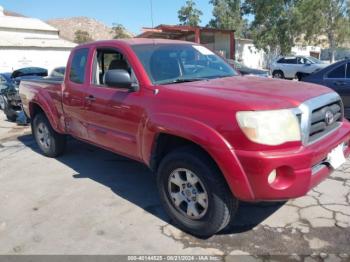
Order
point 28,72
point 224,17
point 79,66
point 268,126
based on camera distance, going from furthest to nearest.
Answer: point 224,17 < point 28,72 < point 79,66 < point 268,126

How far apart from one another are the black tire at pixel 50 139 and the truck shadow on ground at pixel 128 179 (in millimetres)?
175

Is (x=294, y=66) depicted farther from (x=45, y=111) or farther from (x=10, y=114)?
(x=45, y=111)

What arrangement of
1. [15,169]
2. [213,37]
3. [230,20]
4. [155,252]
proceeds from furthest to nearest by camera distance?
1. [230,20]
2. [213,37]
3. [15,169]
4. [155,252]

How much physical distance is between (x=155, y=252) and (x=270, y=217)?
132 cm

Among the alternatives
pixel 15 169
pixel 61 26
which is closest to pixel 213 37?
pixel 15 169

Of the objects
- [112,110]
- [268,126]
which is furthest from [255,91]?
[112,110]

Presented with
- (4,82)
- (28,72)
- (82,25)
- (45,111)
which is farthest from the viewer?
(82,25)

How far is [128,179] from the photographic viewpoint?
18.0 feet

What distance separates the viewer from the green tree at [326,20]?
28.7m

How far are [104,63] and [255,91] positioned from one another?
93.0 inches

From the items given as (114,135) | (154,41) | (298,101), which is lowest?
(114,135)

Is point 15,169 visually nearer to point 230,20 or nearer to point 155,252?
point 155,252

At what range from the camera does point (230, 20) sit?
4328cm

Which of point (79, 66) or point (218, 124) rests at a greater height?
point (79, 66)
